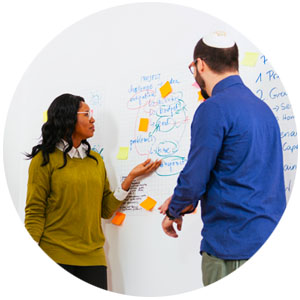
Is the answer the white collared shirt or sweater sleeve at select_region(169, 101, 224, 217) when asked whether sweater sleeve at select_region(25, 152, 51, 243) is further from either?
sweater sleeve at select_region(169, 101, 224, 217)

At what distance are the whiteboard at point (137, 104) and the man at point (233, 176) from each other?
105 millimetres

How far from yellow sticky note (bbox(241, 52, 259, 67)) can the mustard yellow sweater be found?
0.66 meters

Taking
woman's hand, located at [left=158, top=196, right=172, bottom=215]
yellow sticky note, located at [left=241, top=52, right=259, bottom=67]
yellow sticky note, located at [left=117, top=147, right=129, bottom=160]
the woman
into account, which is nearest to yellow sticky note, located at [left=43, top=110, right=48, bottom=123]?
the woman

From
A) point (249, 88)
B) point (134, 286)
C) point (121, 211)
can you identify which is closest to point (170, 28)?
point (249, 88)

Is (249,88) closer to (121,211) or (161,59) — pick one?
(161,59)

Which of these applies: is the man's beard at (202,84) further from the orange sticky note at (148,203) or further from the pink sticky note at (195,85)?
the orange sticky note at (148,203)

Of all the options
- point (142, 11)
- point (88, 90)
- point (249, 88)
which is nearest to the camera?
point (249, 88)

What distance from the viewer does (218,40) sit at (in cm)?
140

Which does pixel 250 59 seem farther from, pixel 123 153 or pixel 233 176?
pixel 123 153

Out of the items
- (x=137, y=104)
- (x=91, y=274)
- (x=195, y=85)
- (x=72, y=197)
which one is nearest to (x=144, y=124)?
(x=137, y=104)

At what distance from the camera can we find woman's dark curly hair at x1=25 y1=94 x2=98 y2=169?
1637 millimetres

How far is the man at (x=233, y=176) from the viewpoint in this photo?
1202 millimetres

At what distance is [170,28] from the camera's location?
5.10 ft

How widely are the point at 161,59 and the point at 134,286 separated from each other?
810 millimetres
